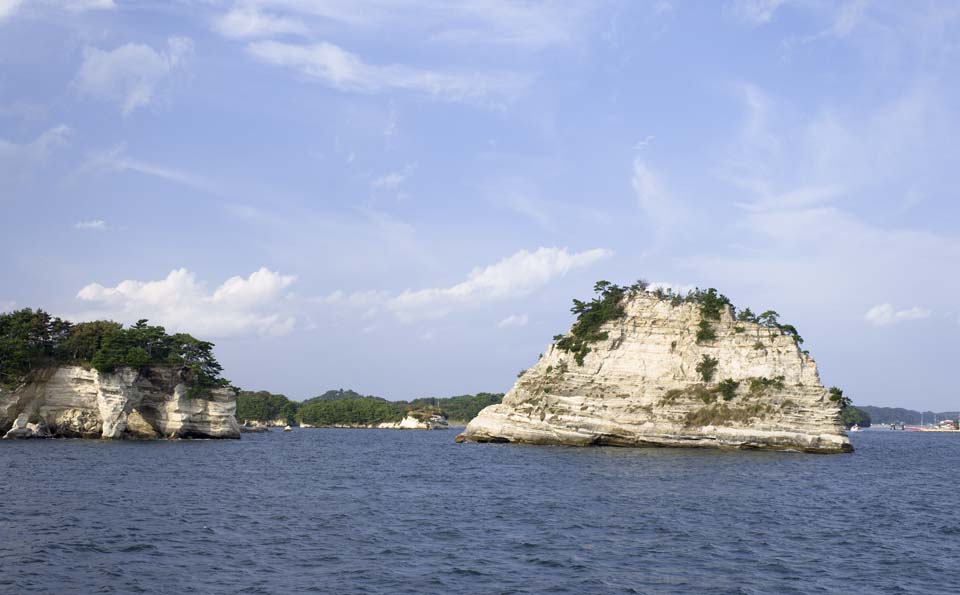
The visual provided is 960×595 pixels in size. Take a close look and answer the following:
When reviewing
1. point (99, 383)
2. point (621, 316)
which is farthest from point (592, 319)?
point (99, 383)

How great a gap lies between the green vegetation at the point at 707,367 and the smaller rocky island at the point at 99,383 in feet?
174

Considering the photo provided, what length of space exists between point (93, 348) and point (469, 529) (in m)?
66.3

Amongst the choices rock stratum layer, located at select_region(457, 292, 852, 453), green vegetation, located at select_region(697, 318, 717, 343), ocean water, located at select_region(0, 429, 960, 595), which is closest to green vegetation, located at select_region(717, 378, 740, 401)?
rock stratum layer, located at select_region(457, 292, 852, 453)

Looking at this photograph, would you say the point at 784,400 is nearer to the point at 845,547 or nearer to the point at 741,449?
the point at 741,449

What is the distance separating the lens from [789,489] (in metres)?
42.3

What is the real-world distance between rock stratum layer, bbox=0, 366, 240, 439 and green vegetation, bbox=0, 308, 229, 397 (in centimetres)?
116

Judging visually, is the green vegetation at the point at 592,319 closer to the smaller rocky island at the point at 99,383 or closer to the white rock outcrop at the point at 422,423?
the smaller rocky island at the point at 99,383

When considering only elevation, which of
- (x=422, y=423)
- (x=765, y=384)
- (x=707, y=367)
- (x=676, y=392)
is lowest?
(x=422, y=423)

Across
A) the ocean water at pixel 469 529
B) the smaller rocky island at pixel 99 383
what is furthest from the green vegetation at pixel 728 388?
the smaller rocky island at pixel 99 383

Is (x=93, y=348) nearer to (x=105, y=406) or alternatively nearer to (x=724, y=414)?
(x=105, y=406)

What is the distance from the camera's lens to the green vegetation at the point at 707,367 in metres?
73.9

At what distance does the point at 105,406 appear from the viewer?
78.3 m

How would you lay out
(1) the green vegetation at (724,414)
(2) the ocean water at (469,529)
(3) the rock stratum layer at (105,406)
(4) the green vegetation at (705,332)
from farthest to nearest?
(3) the rock stratum layer at (105,406)
(4) the green vegetation at (705,332)
(1) the green vegetation at (724,414)
(2) the ocean water at (469,529)

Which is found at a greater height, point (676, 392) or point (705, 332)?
point (705, 332)
